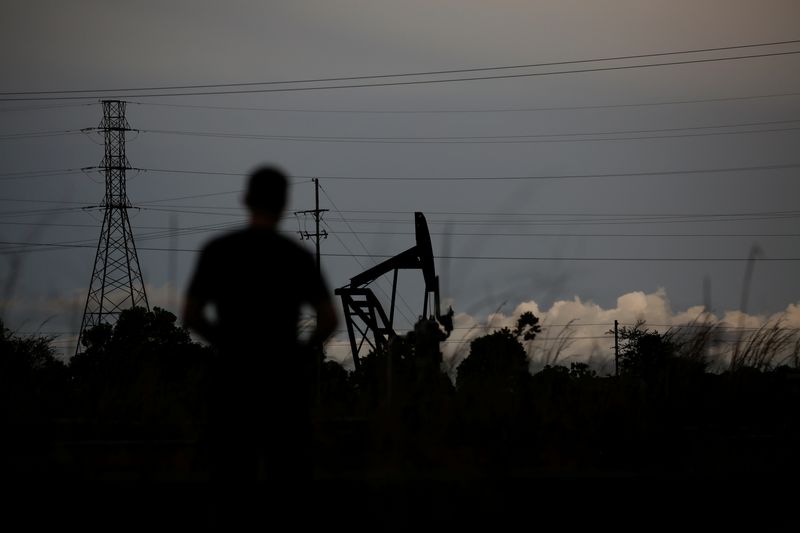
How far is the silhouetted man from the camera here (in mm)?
3820

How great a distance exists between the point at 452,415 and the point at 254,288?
12.8 feet

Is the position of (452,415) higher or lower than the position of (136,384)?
lower

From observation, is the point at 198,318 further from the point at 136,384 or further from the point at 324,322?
the point at 136,384

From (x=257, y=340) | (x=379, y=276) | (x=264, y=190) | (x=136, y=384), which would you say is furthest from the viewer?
(x=379, y=276)

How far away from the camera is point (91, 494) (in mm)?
5316

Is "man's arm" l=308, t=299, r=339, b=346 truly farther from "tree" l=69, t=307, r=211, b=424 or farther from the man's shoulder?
"tree" l=69, t=307, r=211, b=424

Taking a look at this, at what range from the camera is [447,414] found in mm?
7434

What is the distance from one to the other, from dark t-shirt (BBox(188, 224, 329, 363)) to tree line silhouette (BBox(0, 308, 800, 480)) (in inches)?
71.8

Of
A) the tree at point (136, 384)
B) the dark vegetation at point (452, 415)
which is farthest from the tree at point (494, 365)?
the tree at point (136, 384)

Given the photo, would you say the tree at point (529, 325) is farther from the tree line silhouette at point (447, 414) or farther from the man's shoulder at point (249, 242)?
the man's shoulder at point (249, 242)

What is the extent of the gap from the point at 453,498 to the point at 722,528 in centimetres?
154

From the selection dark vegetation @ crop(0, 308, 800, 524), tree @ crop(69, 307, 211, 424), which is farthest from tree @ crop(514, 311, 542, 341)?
tree @ crop(69, 307, 211, 424)

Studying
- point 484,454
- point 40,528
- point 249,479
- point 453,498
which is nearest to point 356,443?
point 484,454

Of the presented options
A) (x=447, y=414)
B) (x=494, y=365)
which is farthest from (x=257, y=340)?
(x=494, y=365)
